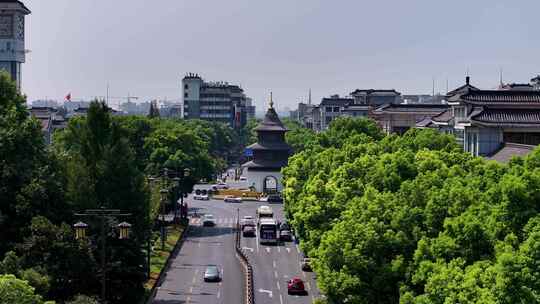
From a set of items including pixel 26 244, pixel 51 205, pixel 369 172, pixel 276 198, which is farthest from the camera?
pixel 276 198

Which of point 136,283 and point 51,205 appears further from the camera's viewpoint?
point 136,283

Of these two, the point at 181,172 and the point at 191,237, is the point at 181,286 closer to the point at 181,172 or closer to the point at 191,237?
the point at 191,237

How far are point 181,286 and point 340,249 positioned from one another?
2612cm

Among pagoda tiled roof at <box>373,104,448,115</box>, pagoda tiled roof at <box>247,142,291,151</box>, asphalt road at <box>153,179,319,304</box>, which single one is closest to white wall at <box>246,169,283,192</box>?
pagoda tiled roof at <box>247,142,291,151</box>

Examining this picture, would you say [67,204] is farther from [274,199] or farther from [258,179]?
[258,179]

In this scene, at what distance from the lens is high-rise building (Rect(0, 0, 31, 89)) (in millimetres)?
142875

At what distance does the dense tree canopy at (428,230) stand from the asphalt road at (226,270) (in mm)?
5850

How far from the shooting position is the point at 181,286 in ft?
225

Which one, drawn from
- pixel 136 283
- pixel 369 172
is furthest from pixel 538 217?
pixel 136 283

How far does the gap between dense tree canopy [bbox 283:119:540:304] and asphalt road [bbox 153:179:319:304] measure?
5850mm

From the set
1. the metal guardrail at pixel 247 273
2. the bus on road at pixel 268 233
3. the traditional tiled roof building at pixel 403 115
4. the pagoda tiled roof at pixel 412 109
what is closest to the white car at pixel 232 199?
the traditional tiled roof building at pixel 403 115

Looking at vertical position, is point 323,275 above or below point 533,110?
below

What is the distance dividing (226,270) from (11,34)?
3207 inches

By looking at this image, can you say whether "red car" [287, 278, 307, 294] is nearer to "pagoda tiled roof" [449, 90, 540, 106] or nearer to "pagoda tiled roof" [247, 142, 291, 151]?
"pagoda tiled roof" [449, 90, 540, 106]
